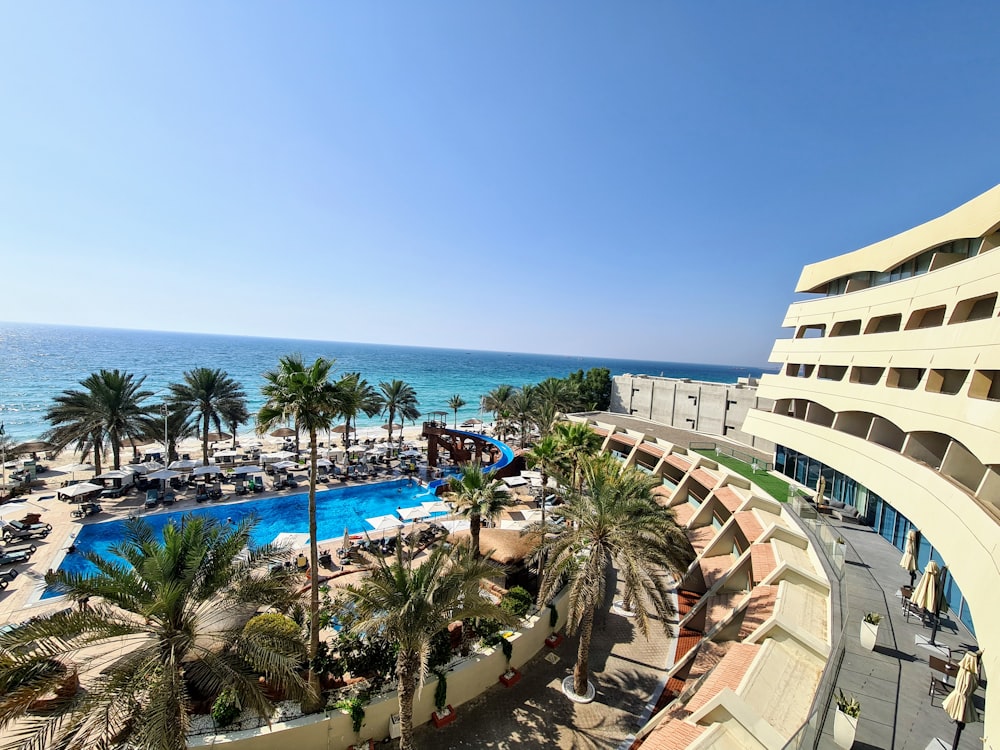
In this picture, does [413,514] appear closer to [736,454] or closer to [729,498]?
[729,498]

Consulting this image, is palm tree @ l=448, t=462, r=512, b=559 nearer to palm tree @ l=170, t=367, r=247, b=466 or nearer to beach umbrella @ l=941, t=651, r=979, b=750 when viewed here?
beach umbrella @ l=941, t=651, r=979, b=750

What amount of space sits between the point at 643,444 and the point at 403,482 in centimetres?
2004

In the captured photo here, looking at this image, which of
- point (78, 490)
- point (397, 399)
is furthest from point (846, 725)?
point (397, 399)

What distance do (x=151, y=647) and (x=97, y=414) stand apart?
1172 inches

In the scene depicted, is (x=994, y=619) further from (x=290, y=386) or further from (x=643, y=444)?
(x=643, y=444)

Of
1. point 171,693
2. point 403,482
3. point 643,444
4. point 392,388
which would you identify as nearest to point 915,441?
point 643,444

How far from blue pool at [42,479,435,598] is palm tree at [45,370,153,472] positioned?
816cm

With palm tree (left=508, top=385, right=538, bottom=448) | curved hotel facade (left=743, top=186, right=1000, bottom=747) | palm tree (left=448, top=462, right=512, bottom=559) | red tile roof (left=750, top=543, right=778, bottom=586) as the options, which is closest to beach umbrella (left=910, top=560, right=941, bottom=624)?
curved hotel facade (left=743, top=186, right=1000, bottom=747)

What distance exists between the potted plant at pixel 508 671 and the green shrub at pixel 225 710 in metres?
7.91

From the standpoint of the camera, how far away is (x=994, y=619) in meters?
7.54

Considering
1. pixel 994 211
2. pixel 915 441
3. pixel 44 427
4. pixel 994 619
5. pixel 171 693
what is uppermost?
pixel 994 211

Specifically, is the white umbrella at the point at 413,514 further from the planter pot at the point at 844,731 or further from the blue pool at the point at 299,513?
the planter pot at the point at 844,731

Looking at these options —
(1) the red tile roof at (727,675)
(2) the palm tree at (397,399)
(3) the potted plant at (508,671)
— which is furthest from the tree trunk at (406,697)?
(2) the palm tree at (397,399)

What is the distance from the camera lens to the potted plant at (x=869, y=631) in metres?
9.63
